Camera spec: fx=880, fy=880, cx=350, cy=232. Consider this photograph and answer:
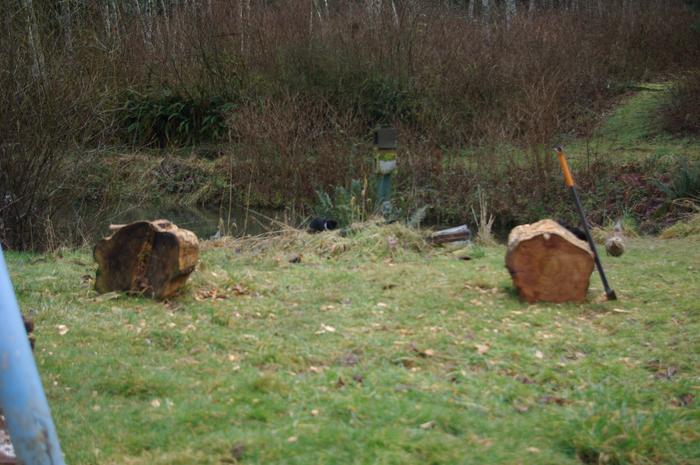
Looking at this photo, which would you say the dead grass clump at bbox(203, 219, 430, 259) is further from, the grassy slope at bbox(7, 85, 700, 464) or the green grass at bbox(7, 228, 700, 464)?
the green grass at bbox(7, 228, 700, 464)

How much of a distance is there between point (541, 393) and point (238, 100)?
17.0 m

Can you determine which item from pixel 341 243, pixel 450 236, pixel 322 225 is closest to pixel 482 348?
pixel 341 243

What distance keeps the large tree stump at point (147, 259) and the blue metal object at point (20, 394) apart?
405 cm

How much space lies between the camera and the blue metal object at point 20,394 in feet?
8.00

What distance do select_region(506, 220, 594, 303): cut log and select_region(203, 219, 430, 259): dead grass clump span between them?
9.17ft

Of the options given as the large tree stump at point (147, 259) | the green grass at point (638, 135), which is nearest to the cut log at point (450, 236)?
the large tree stump at point (147, 259)

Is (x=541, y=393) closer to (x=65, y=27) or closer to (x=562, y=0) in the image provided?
(x=65, y=27)

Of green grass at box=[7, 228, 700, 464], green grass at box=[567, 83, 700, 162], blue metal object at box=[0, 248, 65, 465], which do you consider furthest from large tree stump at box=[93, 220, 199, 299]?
green grass at box=[567, 83, 700, 162]

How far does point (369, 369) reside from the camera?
5020 mm

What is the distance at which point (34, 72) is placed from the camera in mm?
11016

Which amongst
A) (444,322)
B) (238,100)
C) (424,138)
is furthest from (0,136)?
(238,100)

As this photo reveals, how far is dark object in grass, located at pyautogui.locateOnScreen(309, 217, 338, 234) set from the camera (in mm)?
10852

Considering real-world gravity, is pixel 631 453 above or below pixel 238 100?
above

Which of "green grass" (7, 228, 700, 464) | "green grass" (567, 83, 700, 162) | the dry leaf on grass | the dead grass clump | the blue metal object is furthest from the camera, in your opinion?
"green grass" (567, 83, 700, 162)
